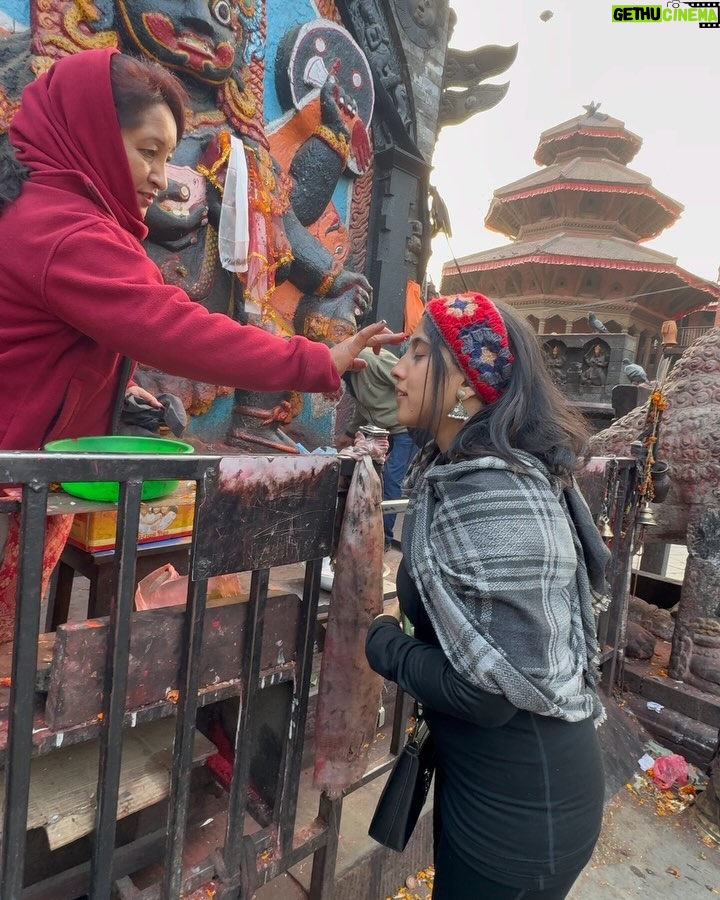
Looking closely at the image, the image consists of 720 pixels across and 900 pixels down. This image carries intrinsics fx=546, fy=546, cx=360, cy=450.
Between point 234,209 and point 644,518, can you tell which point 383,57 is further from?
point 644,518

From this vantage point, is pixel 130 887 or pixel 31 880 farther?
pixel 31 880

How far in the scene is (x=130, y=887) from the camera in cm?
146

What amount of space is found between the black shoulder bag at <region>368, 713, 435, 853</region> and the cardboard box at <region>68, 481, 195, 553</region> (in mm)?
1092

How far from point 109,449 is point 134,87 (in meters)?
1.04

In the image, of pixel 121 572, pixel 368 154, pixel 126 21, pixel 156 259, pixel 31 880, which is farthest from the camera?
pixel 368 154

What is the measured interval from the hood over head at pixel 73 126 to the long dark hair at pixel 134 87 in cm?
2

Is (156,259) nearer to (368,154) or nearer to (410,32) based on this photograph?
(368,154)

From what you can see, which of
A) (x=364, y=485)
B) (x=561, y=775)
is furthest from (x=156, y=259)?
(x=561, y=775)

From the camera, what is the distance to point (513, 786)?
1297 mm

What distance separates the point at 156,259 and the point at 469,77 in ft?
19.9

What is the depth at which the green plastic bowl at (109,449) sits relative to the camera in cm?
158

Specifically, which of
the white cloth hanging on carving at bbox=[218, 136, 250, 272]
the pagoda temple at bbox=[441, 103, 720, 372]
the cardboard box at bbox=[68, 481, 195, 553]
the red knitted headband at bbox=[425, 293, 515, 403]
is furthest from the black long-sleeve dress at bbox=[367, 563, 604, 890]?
the pagoda temple at bbox=[441, 103, 720, 372]

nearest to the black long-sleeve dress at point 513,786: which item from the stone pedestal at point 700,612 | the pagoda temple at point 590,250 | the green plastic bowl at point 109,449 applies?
the green plastic bowl at point 109,449

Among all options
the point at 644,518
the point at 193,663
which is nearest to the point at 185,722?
the point at 193,663
